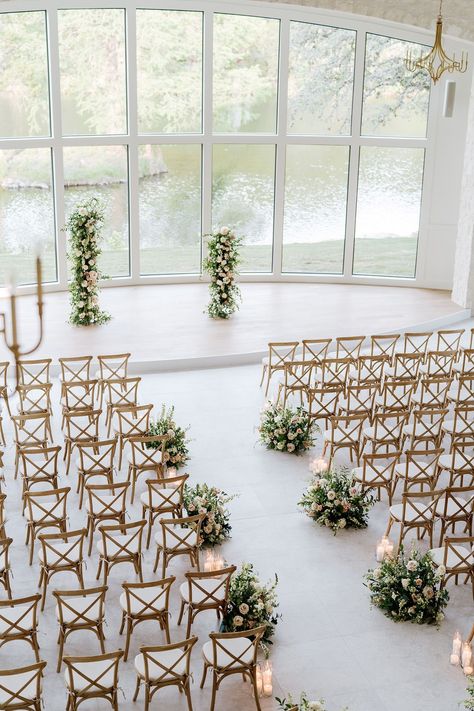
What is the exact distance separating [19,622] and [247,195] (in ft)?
45.7

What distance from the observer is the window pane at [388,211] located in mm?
20125

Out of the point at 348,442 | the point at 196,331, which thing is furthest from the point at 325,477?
the point at 196,331

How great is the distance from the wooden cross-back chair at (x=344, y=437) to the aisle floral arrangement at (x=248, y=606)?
9.92 ft

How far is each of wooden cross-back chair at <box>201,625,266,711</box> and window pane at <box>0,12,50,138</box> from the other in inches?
534

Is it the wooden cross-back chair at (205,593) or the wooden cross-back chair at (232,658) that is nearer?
the wooden cross-back chair at (232,658)

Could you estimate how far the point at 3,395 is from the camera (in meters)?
12.4

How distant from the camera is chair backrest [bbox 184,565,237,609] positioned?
26.1 feet

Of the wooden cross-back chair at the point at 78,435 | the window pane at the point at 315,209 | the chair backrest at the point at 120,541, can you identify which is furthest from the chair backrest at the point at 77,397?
the window pane at the point at 315,209

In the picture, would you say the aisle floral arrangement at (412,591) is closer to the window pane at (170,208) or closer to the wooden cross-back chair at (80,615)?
the wooden cross-back chair at (80,615)

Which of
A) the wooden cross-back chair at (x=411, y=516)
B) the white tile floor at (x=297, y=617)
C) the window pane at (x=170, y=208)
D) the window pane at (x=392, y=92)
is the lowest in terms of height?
the white tile floor at (x=297, y=617)

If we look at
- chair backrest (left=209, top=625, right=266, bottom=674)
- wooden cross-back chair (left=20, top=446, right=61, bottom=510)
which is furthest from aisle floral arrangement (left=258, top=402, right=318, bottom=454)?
chair backrest (left=209, top=625, right=266, bottom=674)

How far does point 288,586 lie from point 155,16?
44.5ft

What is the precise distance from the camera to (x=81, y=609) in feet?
25.8

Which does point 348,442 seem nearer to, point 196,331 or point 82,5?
point 196,331
